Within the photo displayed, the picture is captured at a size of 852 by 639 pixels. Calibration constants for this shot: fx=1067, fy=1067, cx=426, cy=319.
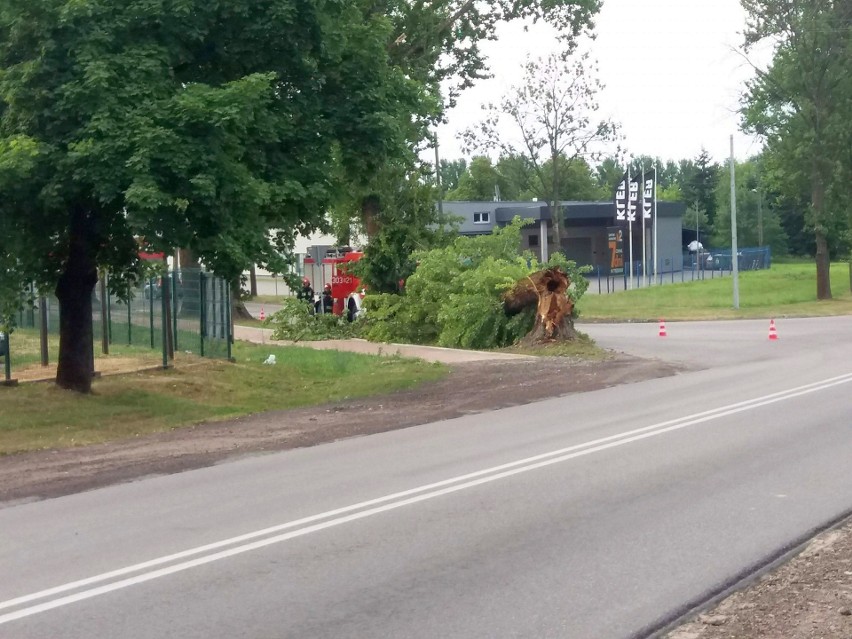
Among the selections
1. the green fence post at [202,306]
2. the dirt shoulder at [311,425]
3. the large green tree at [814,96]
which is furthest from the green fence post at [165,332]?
the large green tree at [814,96]

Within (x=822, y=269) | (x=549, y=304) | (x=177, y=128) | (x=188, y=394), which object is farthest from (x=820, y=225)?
(x=177, y=128)

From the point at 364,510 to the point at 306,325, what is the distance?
22789mm

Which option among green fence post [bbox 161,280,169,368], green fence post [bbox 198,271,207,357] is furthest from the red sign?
green fence post [bbox 161,280,169,368]

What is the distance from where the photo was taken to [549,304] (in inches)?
976

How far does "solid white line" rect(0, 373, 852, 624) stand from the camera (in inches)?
261

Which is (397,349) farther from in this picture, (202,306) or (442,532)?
(442,532)

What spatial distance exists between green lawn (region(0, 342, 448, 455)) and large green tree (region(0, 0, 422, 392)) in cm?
110

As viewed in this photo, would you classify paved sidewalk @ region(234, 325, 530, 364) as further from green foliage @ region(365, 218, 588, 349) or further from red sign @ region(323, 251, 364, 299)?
red sign @ region(323, 251, 364, 299)

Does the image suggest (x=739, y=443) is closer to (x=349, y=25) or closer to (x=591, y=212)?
(x=349, y=25)

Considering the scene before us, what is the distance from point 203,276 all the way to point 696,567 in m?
18.4

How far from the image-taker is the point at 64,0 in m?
14.2

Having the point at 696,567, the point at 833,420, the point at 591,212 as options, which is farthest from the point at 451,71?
the point at 591,212

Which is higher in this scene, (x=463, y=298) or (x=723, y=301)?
(x=463, y=298)

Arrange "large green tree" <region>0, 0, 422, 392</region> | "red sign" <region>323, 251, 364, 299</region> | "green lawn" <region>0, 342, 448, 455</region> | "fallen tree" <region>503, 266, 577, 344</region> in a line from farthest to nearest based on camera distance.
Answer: "red sign" <region>323, 251, 364, 299</region> < "fallen tree" <region>503, 266, 577, 344</region> < "green lawn" <region>0, 342, 448, 455</region> < "large green tree" <region>0, 0, 422, 392</region>
